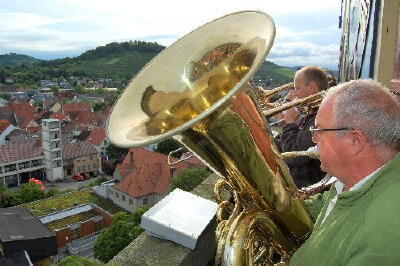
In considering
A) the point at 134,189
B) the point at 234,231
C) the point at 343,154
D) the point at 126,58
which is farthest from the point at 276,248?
the point at 126,58

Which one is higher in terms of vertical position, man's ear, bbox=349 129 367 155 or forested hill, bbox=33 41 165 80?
forested hill, bbox=33 41 165 80

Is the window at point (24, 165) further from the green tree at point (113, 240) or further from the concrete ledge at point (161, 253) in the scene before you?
the concrete ledge at point (161, 253)

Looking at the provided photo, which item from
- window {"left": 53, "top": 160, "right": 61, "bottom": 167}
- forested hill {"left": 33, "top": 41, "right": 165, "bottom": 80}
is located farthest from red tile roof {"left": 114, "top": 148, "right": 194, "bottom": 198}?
forested hill {"left": 33, "top": 41, "right": 165, "bottom": 80}

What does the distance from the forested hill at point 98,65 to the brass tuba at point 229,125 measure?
117m

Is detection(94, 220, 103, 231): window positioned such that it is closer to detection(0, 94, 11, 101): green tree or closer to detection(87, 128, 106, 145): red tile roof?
detection(87, 128, 106, 145): red tile roof

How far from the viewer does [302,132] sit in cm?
343

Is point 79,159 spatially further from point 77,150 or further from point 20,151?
point 20,151

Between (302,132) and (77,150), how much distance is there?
142 feet

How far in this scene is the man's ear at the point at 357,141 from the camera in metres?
1.66

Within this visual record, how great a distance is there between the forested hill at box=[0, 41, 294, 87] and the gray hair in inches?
4672

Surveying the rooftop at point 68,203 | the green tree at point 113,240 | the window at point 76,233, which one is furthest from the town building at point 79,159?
the green tree at point 113,240

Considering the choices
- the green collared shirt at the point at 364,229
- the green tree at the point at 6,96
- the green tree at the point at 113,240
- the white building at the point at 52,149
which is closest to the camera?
the green collared shirt at the point at 364,229

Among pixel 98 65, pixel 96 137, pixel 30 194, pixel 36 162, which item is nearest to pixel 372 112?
pixel 30 194

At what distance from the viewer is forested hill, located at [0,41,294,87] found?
122 m
